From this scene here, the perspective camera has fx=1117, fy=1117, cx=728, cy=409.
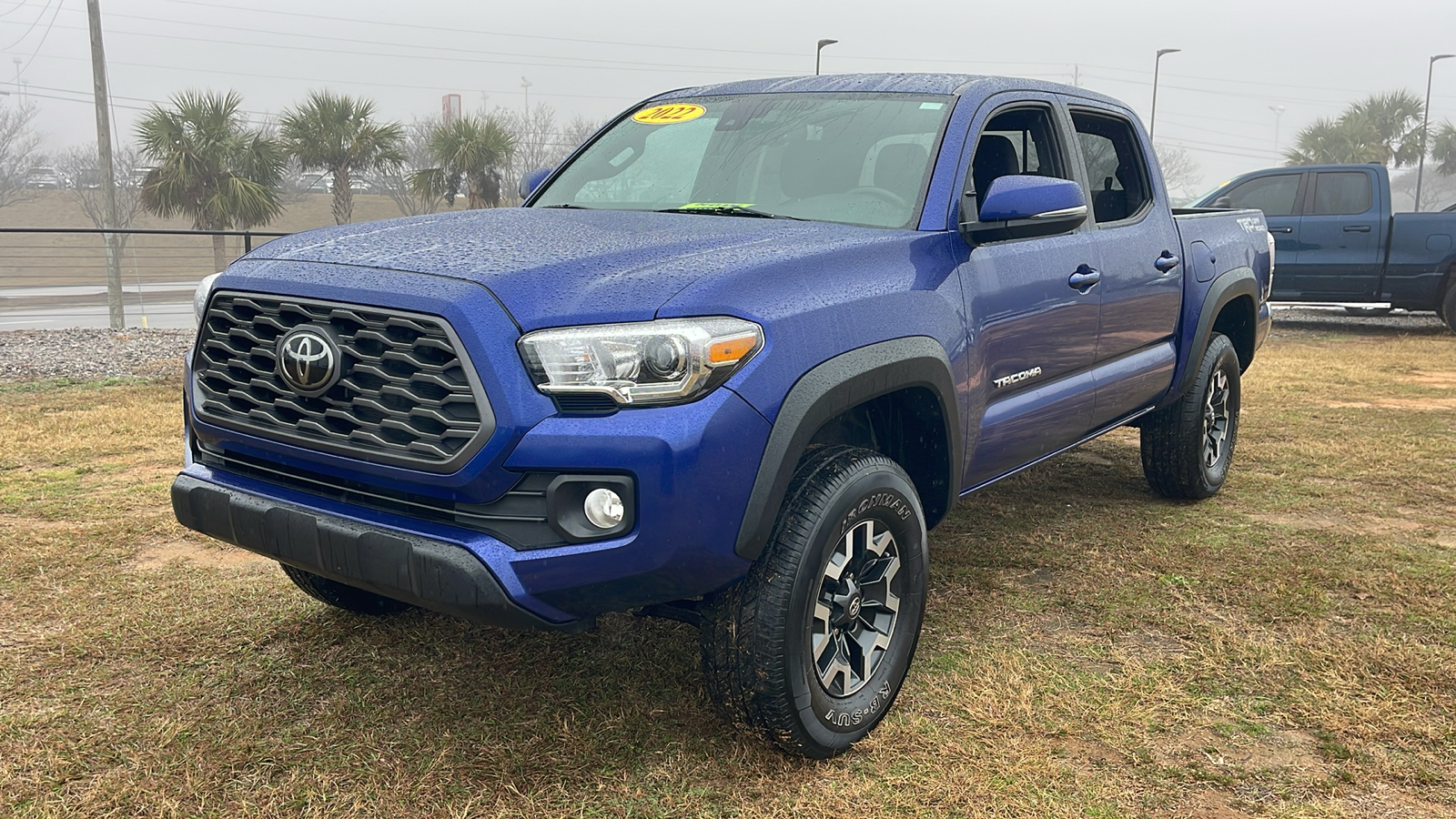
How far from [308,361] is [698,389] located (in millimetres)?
934

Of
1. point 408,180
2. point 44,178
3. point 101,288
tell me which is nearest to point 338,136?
point 408,180

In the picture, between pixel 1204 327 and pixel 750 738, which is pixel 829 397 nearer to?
pixel 750 738

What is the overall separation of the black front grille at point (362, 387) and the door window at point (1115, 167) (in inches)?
127

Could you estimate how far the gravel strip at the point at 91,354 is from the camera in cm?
1036

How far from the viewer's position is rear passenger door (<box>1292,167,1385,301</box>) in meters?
13.5

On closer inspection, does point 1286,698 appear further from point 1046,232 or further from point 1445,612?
point 1046,232

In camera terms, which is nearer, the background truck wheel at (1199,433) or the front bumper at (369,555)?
the front bumper at (369,555)

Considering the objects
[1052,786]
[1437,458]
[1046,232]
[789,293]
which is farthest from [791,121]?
[1437,458]

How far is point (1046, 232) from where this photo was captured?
143 inches

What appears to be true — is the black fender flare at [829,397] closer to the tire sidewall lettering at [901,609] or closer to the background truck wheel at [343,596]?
the tire sidewall lettering at [901,609]

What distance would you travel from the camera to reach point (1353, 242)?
44.5 ft

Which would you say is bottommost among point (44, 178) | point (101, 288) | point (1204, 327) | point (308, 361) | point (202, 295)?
point (101, 288)

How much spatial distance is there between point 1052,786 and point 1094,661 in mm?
887

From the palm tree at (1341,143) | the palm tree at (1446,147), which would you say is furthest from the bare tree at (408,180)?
the palm tree at (1446,147)
